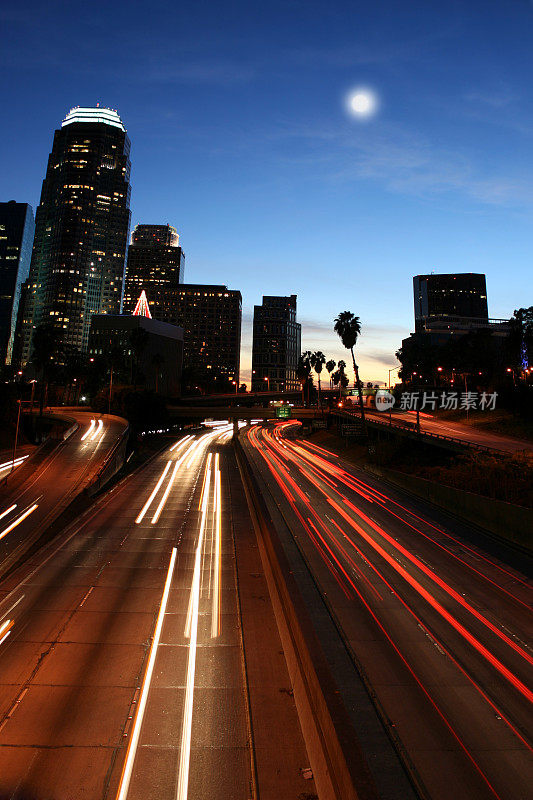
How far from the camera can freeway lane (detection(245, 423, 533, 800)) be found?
8.88m

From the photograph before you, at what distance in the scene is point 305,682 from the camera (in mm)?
9836

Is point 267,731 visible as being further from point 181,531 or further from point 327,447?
point 327,447

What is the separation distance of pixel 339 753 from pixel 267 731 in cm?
A: 333

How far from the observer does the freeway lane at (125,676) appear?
8375mm

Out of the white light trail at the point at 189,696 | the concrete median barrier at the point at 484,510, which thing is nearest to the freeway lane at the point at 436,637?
the concrete median barrier at the point at 484,510

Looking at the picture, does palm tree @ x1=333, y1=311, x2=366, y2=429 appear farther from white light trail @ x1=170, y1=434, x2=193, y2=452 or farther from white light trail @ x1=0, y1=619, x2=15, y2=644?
white light trail @ x1=0, y1=619, x2=15, y2=644

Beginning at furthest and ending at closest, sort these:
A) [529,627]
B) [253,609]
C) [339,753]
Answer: [253,609] < [529,627] < [339,753]

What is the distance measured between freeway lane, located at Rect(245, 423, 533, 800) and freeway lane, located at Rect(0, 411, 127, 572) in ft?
56.6

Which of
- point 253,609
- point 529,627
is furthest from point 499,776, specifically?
point 253,609

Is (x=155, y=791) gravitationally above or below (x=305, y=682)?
below

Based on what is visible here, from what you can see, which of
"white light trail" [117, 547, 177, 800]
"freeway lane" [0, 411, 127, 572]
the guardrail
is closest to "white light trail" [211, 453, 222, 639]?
"white light trail" [117, 547, 177, 800]

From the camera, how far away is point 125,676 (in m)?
11.5

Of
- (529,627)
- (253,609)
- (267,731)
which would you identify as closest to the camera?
(267,731)

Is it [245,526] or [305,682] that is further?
[245,526]
